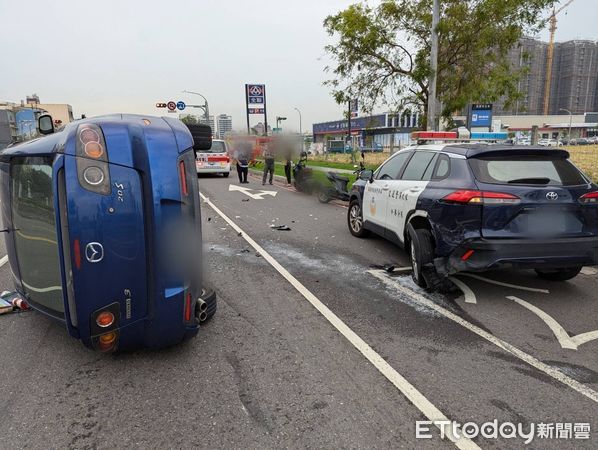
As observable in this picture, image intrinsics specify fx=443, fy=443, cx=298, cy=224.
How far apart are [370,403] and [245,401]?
0.83 meters

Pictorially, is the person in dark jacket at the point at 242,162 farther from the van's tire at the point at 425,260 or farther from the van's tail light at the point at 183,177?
the van's tail light at the point at 183,177

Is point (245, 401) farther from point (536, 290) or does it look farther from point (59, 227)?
point (536, 290)

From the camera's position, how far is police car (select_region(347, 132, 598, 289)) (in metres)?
4.36

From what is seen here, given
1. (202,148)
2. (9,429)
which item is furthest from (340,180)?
(9,429)

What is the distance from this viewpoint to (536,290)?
5.07m

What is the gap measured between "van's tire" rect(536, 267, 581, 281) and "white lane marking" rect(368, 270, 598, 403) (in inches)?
66.8

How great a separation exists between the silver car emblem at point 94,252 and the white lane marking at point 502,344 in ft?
10.5

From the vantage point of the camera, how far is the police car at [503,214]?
171 inches

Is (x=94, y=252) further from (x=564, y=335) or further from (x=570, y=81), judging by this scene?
(x=570, y=81)

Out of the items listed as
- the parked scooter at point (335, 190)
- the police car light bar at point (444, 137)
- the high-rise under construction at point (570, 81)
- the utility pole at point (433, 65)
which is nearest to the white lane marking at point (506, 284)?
the police car light bar at point (444, 137)

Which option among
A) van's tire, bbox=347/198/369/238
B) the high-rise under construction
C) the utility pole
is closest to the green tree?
the utility pole

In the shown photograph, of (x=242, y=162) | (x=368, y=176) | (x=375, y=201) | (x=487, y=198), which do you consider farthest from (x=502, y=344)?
(x=242, y=162)

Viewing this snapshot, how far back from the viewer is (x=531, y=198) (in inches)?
172

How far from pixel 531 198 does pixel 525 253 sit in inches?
21.4
